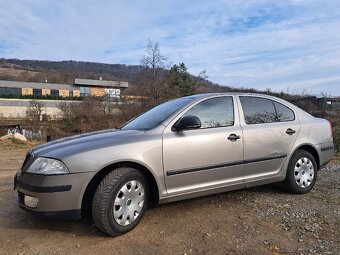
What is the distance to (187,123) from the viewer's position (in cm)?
453

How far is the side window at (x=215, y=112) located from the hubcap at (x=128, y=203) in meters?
1.19

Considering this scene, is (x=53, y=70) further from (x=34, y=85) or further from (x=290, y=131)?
(x=290, y=131)

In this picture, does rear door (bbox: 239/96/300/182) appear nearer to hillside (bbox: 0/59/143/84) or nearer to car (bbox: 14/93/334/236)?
car (bbox: 14/93/334/236)

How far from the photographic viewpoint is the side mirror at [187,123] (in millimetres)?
4523

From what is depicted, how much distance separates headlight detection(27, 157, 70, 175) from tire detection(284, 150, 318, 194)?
3.35 m

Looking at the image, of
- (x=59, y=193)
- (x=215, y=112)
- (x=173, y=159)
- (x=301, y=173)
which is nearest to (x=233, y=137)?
(x=215, y=112)

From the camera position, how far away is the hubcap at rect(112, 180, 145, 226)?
4.04 m

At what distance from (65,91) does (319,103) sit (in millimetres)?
72290

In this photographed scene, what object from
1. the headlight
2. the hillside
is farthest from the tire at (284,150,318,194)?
the hillside

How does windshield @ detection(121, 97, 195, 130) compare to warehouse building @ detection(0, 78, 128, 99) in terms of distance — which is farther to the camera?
warehouse building @ detection(0, 78, 128, 99)

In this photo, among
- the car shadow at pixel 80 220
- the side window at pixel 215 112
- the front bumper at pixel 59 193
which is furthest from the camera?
the side window at pixel 215 112

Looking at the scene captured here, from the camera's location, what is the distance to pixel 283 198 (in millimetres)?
5438

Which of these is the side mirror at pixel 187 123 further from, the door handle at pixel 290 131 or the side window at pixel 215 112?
the door handle at pixel 290 131

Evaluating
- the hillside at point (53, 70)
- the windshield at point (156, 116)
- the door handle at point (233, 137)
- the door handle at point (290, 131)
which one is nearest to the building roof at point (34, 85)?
the hillside at point (53, 70)
